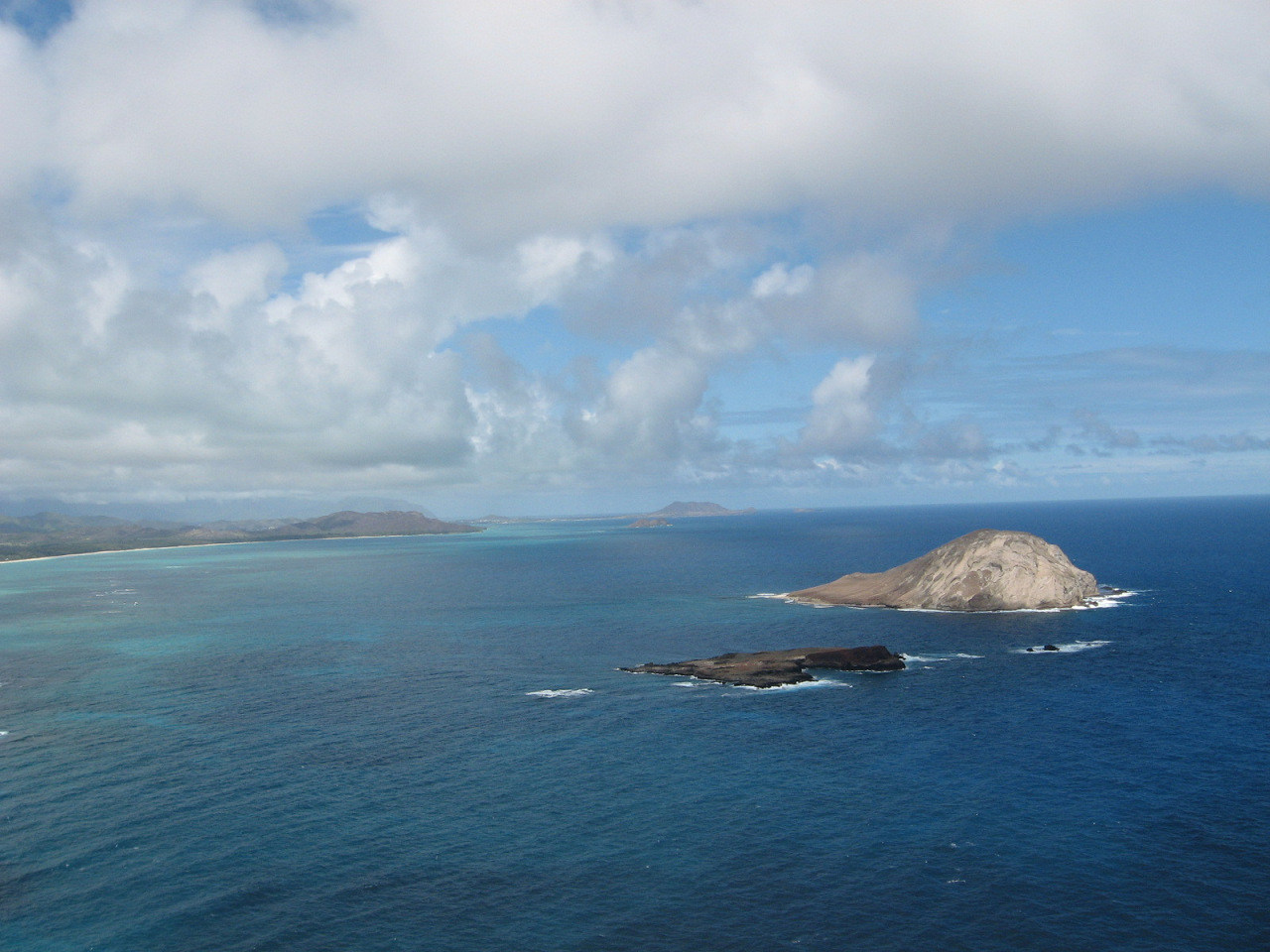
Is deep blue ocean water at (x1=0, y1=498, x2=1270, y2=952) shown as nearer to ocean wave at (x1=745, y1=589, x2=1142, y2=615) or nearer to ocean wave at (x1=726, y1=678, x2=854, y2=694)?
ocean wave at (x1=726, y1=678, x2=854, y2=694)

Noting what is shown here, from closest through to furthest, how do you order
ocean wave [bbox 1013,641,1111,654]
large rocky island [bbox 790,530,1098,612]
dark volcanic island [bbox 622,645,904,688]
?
dark volcanic island [bbox 622,645,904,688] < ocean wave [bbox 1013,641,1111,654] < large rocky island [bbox 790,530,1098,612]

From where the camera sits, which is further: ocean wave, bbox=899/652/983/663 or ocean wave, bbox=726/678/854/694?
ocean wave, bbox=899/652/983/663

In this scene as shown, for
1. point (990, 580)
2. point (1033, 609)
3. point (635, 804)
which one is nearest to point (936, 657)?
point (990, 580)

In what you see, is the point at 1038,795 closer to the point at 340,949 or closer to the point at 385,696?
the point at 340,949

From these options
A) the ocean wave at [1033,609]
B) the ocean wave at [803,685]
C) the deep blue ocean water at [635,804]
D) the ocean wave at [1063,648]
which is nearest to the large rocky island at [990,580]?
the ocean wave at [1033,609]

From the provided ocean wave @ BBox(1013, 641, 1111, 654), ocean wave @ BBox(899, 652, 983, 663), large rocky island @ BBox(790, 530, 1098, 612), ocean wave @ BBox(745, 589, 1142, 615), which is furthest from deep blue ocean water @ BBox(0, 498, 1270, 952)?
large rocky island @ BBox(790, 530, 1098, 612)

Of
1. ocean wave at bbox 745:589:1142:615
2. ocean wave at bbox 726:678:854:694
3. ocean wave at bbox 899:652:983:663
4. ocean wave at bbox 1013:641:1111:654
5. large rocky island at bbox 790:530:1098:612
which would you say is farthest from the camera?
large rocky island at bbox 790:530:1098:612

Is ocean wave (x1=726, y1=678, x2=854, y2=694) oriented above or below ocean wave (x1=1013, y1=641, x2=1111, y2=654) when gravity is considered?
below
